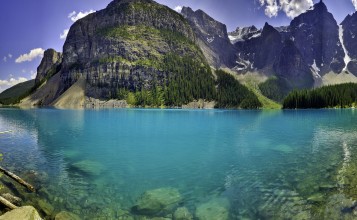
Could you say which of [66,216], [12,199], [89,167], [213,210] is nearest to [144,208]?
[213,210]

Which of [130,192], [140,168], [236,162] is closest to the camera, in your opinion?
[130,192]

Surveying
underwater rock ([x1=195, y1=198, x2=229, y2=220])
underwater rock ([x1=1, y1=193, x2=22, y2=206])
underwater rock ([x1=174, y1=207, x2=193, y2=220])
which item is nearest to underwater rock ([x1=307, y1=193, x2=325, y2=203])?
underwater rock ([x1=195, y1=198, x2=229, y2=220])

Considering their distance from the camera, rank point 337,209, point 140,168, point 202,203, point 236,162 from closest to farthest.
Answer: point 337,209
point 202,203
point 140,168
point 236,162

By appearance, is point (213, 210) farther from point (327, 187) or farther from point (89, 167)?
point (89, 167)

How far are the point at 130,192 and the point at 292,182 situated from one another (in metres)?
16.1

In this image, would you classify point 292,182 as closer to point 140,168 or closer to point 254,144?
point 140,168

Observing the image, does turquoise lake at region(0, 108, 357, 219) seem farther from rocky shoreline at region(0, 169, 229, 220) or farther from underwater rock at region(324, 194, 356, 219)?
rocky shoreline at region(0, 169, 229, 220)

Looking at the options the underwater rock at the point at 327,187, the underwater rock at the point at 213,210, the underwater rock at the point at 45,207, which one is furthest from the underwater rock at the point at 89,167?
the underwater rock at the point at 327,187

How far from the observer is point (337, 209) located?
70.3 ft

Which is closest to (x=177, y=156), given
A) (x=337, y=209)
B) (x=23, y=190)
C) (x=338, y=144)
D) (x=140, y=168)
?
(x=140, y=168)

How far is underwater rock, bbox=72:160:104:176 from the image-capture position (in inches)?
1341

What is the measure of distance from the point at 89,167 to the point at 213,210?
65.0 ft

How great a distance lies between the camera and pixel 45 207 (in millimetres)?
23422

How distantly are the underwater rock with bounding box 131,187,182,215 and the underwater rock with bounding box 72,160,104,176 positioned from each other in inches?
403
